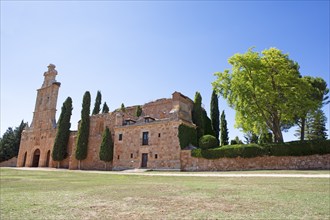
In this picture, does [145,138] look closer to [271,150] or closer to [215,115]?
[215,115]

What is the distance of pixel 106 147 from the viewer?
1259 inches

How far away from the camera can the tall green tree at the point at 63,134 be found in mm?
35938

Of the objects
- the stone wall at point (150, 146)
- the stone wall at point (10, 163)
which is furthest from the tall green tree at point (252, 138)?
the stone wall at point (10, 163)

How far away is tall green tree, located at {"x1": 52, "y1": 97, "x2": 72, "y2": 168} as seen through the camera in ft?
118

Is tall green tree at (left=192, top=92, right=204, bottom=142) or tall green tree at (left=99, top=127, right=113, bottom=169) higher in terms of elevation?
tall green tree at (left=192, top=92, right=204, bottom=142)

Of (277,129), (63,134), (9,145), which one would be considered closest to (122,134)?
(63,134)

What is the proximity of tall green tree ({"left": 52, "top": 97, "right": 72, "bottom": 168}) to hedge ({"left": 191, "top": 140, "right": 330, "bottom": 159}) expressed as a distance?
21590 millimetres

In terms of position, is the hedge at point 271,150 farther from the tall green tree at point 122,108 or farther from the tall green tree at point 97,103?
the tall green tree at point 97,103

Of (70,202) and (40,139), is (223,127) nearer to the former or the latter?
(40,139)

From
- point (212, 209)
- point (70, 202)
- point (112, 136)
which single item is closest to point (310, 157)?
point (212, 209)

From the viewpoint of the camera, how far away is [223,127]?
3928cm

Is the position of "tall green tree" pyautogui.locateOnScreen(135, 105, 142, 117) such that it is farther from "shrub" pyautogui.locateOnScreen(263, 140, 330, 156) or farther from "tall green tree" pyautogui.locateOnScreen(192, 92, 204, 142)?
"shrub" pyautogui.locateOnScreen(263, 140, 330, 156)

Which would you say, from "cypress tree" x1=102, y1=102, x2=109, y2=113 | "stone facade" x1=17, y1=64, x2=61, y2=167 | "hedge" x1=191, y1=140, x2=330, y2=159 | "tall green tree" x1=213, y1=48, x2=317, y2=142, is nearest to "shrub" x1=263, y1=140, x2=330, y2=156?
"hedge" x1=191, y1=140, x2=330, y2=159

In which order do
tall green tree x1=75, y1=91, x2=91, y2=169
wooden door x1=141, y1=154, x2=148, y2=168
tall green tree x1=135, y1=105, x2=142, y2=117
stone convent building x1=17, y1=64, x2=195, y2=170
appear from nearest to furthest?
1. stone convent building x1=17, y1=64, x2=195, y2=170
2. wooden door x1=141, y1=154, x2=148, y2=168
3. tall green tree x1=75, y1=91, x2=91, y2=169
4. tall green tree x1=135, y1=105, x2=142, y2=117
